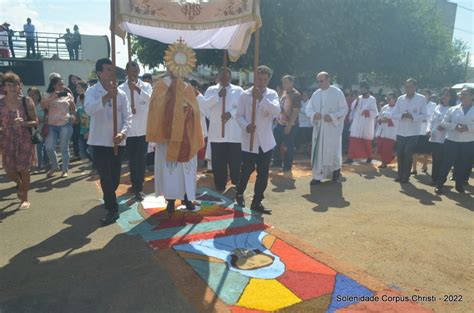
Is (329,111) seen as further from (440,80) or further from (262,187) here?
(440,80)

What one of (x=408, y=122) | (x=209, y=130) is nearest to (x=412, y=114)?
(x=408, y=122)

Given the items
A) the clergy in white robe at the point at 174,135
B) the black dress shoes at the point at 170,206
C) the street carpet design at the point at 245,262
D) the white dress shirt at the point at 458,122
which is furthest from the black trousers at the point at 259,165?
the white dress shirt at the point at 458,122

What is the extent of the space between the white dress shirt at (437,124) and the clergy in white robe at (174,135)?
536cm

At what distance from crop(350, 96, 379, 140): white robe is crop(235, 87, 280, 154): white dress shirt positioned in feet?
17.4

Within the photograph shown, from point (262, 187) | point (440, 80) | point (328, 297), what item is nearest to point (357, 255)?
point (328, 297)

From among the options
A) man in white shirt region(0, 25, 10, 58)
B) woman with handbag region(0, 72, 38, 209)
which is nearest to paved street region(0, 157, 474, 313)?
woman with handbag region(0, 72, 38, 209)

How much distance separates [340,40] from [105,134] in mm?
17730

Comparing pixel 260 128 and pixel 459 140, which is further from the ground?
pixel 260 128

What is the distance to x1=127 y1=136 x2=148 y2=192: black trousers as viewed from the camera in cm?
625

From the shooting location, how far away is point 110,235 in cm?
474

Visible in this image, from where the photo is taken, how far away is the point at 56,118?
26.0 ft

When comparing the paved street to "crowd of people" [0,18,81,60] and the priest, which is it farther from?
"crowd of people" [0,18,81,60]

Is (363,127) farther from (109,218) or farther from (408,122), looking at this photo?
(109,218)

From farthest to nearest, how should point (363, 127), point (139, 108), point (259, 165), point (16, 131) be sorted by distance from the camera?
point (363, 127), point (139, 108), point (259, 165), point (16, 131)
